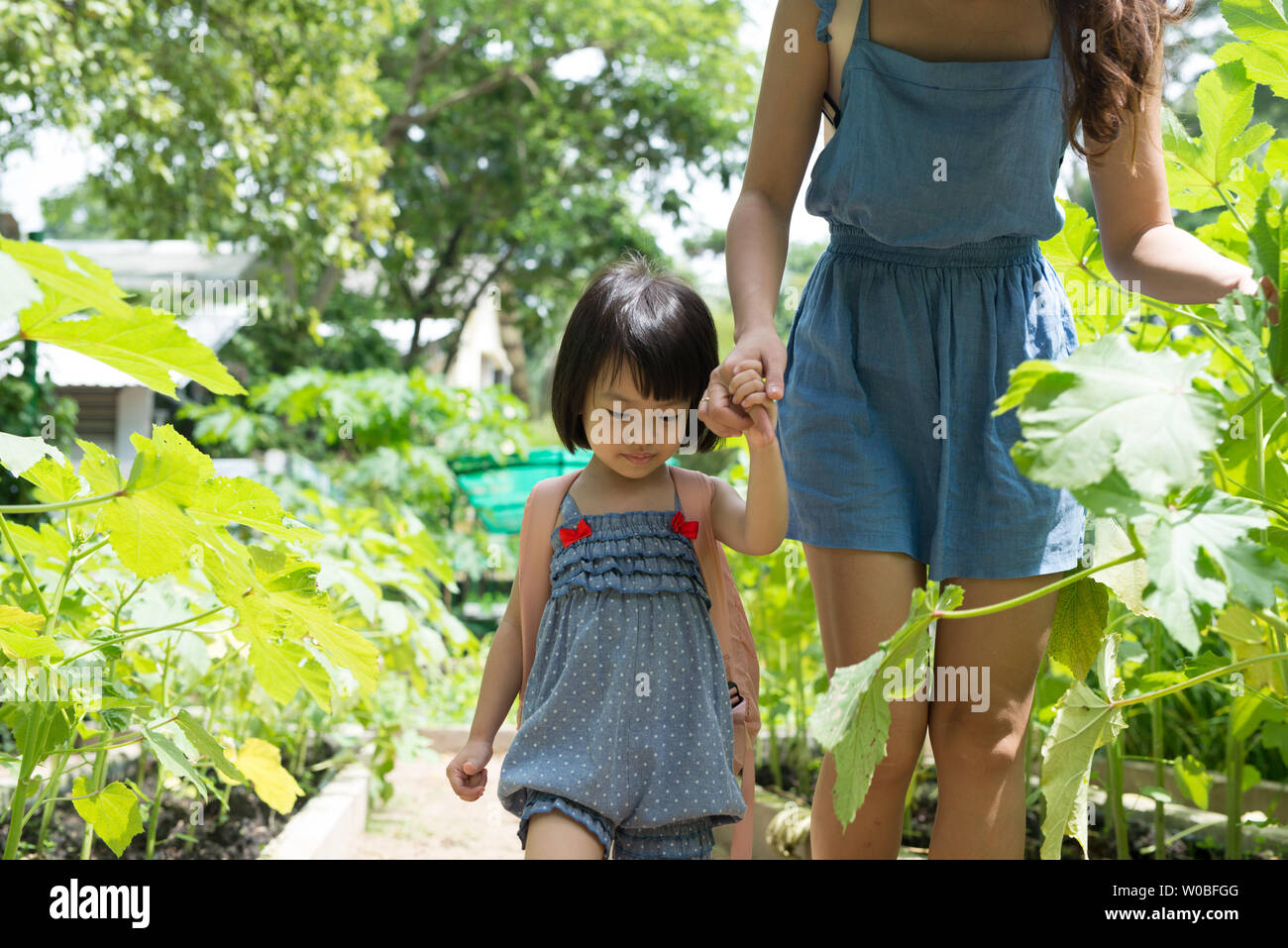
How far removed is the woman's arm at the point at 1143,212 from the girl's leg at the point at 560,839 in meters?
0.99

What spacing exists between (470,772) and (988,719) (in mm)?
687

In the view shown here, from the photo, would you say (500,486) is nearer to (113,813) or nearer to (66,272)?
(113,813)

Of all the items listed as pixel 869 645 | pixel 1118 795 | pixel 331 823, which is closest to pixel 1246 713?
pixel 1118 795

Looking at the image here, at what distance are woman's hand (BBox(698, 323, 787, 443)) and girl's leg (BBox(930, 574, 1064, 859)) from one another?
421 mm

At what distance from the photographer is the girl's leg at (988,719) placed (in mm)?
1526

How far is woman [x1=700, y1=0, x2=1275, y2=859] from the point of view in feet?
4.98

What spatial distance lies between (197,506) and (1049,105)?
3.85ft

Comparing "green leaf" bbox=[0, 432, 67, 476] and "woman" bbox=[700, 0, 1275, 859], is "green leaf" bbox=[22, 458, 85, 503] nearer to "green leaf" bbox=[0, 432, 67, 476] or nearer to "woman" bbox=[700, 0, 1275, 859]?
"green leaf" bbox=[0, 432, 67, 476]

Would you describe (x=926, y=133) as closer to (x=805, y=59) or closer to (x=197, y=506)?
(x=805, y=59)

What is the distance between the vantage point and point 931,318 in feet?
5.20

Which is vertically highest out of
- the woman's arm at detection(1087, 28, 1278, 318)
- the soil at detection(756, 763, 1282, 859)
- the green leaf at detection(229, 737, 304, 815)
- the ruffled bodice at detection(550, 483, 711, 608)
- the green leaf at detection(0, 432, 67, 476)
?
the woman's arm at detection(1087, 28, 1278, 318)

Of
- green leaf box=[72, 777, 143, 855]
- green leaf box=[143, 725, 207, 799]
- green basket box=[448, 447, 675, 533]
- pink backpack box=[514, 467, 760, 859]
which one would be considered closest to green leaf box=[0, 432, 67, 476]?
green leaf box=[143, 725, 207, 799]

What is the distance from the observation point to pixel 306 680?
1.53m

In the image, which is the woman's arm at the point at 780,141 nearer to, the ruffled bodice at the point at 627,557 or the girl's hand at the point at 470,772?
the ruffled bodice at the point at 627,557
